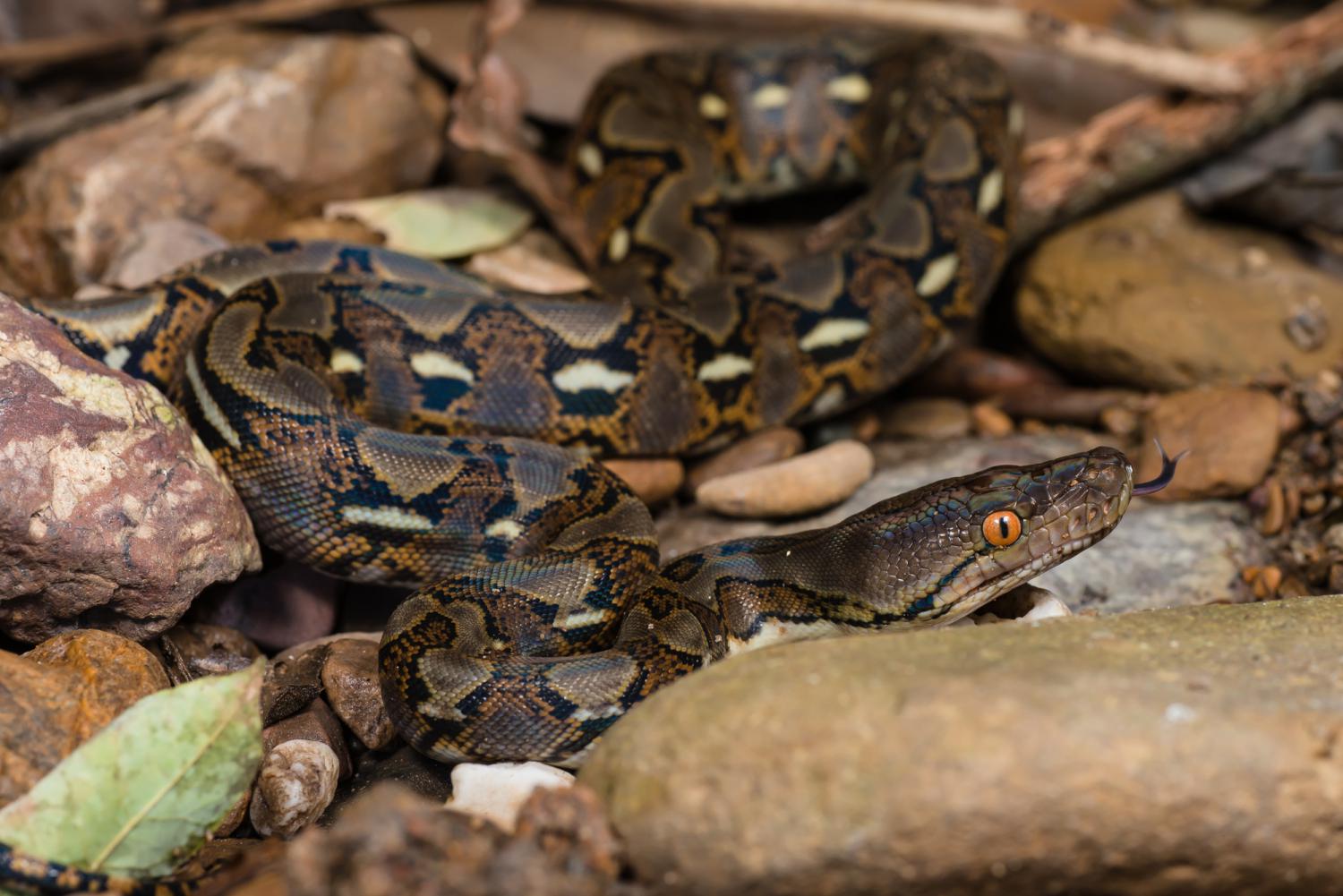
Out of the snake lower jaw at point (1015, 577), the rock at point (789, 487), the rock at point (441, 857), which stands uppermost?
the rock at point (441, 857)

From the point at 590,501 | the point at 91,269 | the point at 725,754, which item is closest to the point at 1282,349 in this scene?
the point at 590,501

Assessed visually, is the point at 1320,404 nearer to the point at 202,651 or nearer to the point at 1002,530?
the point at 1002,530

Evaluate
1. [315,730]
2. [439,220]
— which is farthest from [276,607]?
[439,220]

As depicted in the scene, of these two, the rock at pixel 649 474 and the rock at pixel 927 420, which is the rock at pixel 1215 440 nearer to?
the rock at pixel 927 420

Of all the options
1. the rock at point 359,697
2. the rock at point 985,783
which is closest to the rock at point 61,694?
the rock at point 359,697

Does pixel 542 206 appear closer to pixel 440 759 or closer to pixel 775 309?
pixel 775 309

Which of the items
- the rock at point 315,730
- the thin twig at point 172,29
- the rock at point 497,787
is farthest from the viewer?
the thin twig at point 172,29

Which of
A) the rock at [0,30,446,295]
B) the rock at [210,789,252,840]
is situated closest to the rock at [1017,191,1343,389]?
the rock at [0,30,446,295]

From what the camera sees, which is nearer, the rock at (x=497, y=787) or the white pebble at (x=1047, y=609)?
the rock at (x=497, y=787)
